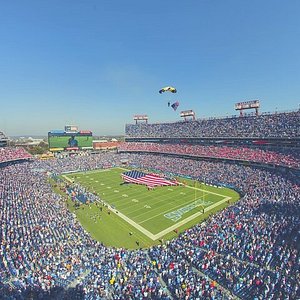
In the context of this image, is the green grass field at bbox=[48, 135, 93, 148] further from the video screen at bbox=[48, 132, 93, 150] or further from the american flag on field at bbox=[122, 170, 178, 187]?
the american flag on field at bbox=[122, 170, 178, 187]

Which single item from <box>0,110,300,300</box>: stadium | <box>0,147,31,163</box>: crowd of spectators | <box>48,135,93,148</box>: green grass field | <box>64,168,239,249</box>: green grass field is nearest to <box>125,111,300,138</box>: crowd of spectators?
<box>0,110,300,300</box>: stadium

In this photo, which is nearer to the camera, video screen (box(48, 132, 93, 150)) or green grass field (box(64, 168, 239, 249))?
green grass field (box(64, 168, 239, 249))

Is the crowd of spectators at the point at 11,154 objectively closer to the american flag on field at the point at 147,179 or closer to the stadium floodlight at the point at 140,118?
the american flag on field at the point at 147,179

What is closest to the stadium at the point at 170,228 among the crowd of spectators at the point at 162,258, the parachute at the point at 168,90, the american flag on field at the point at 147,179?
the crowd of spectators at the point at 162,258

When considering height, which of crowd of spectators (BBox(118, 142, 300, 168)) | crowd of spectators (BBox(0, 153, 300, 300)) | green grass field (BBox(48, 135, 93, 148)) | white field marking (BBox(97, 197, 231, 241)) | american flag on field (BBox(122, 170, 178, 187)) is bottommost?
white field marking (BBox(97, 197, 231, 241))

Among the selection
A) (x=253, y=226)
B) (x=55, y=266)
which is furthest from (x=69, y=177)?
(x=253, y=226)

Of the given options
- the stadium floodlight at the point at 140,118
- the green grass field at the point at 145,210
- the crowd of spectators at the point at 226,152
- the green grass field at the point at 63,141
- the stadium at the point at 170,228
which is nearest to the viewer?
the stadium at the point at 170,228
